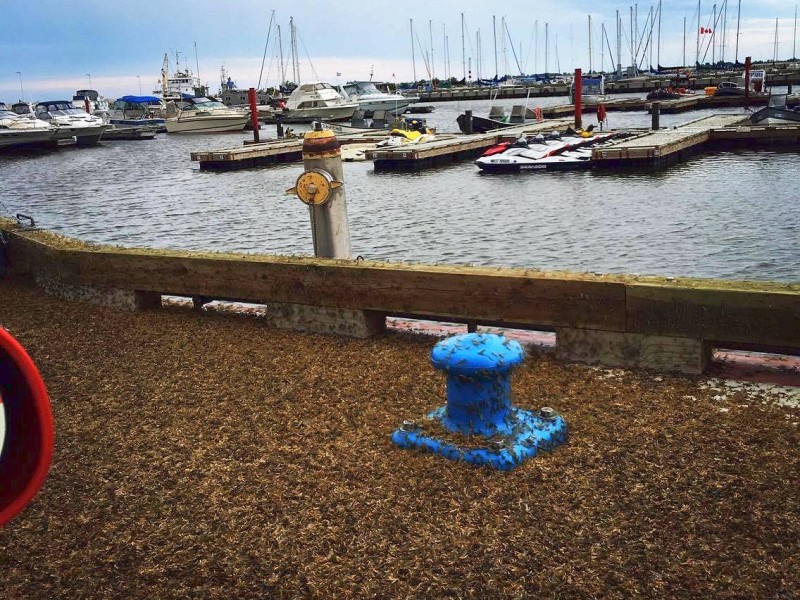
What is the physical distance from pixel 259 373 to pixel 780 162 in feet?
93.5

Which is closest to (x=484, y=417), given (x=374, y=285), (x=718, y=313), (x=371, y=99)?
(x=718, y=313)

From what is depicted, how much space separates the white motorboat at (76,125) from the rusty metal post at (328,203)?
57.6m

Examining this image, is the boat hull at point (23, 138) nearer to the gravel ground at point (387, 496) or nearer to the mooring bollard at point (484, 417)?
the gravel ground at point (387, 496)

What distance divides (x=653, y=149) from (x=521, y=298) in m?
24.8

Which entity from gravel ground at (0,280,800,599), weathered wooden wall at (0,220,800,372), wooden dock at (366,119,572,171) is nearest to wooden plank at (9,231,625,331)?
weathered wooden wall at (0,220,800,372)

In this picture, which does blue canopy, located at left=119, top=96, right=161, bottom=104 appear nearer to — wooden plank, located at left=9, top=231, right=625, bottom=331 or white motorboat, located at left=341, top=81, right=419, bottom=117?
white motorboat, located at left=341, top=81, right=419, bottom=117

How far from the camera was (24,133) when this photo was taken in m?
57.5

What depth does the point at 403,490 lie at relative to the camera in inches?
185

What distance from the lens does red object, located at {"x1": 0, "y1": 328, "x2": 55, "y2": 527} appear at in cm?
274

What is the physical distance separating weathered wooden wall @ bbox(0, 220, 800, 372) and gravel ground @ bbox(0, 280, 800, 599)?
335mm

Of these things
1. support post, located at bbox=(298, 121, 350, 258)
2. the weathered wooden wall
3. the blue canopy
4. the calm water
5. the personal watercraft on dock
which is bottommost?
the calm water

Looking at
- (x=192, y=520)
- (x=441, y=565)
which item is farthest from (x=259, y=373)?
(x=441, y=565)

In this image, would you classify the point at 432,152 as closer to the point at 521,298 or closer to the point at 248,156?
the point at 248,156

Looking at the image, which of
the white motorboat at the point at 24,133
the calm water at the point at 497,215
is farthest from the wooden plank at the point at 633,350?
the white motorboat at the point at 24,133
